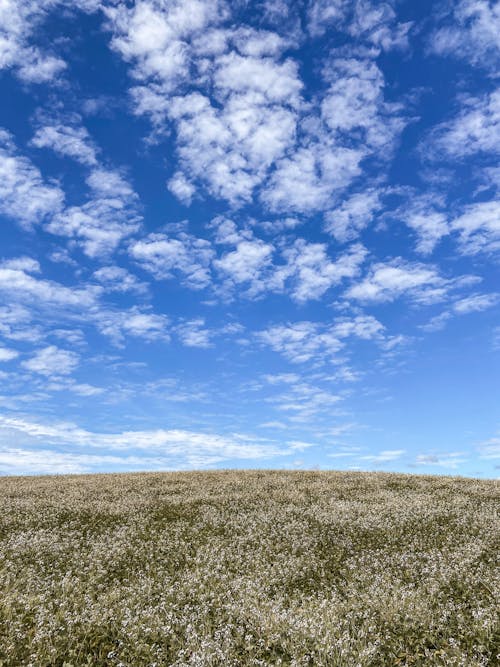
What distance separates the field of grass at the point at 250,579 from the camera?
1095 cm

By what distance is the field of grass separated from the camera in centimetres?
→ 1095

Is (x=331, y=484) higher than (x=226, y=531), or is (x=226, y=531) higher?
(x=331, y=484)

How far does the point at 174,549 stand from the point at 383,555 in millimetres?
7818

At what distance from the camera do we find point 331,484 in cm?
3241

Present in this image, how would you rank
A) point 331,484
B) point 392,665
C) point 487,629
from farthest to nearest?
point 331,484 < point 487,629 < point 392,665

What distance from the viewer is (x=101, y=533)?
21172 mm

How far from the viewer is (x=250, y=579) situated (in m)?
15.3

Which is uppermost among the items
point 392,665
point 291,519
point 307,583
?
point 291,519

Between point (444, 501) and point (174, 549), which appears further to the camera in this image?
point (444, 501)

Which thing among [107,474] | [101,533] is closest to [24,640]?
[101,533]

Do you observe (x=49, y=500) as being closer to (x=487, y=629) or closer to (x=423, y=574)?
(x=423, y=574)

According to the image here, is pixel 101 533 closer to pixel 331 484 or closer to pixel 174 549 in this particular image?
pixel 174 549

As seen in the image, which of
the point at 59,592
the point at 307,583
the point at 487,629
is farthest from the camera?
the point at 307,583

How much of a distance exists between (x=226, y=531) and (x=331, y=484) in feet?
43.8
